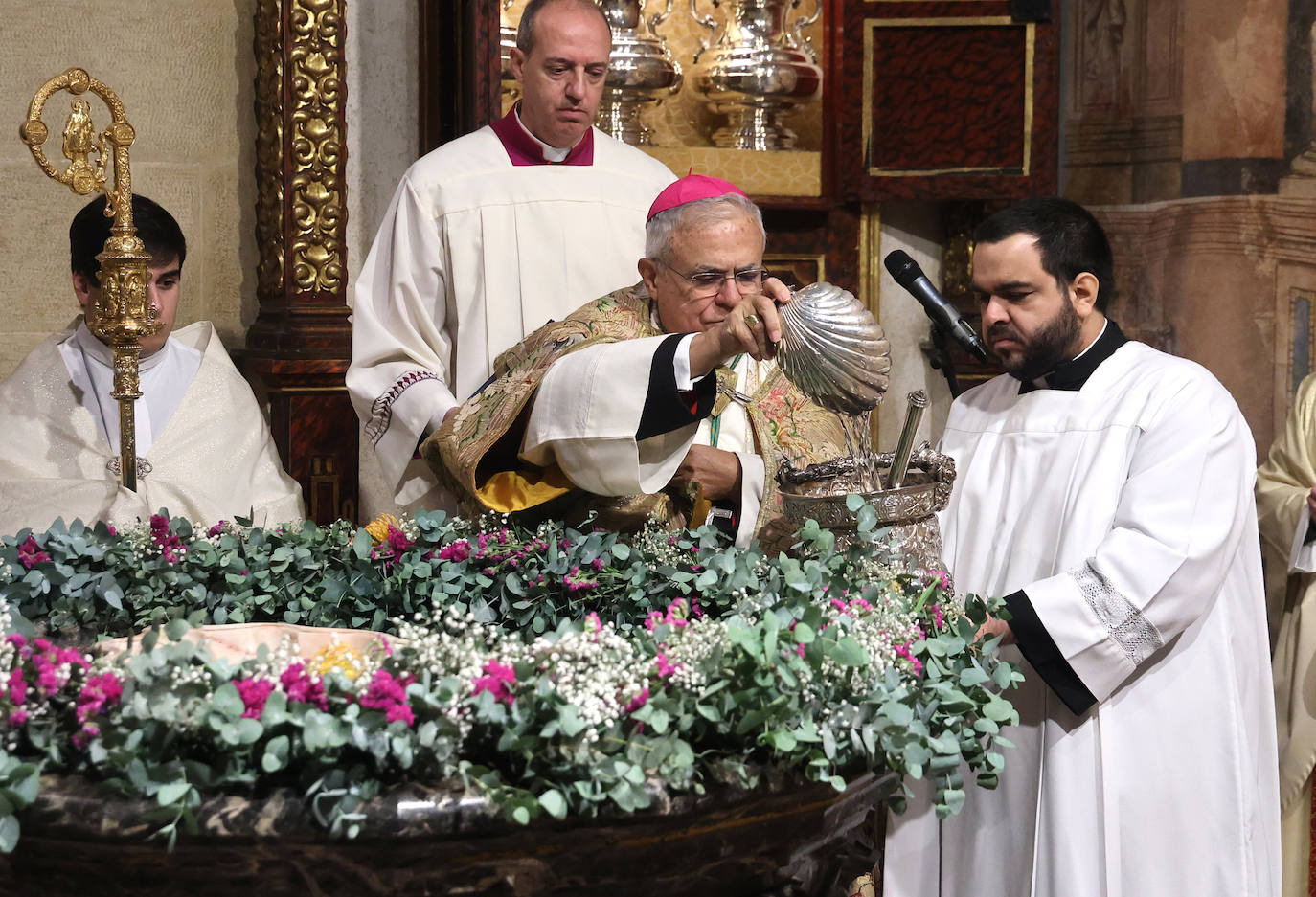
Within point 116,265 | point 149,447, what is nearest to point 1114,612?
point 116,265

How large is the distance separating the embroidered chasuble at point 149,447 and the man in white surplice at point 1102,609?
184 cm

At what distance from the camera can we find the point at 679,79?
5832 mm

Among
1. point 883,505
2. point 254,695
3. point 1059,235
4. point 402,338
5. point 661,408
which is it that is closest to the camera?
point 254,695

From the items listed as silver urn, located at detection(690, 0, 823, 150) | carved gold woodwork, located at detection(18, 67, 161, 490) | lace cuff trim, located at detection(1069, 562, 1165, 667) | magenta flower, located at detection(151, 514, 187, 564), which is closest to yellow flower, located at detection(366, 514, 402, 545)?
magenta flower, located at detection(151, 514, 187, 564)

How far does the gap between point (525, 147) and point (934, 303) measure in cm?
170

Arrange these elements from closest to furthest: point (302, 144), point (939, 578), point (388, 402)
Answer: point (939, 578) < point (388, 402) < point (302, 144)

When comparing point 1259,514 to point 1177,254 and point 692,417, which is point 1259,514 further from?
point 692,417

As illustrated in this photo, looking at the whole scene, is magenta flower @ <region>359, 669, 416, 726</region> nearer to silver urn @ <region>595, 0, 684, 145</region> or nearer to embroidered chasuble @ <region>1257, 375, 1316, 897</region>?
embroidered chasuble @ <region>1257, 375, 1316, 897</region>

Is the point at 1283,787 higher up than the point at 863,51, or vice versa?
the point at 863,51

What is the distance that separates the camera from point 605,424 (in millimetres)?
2730

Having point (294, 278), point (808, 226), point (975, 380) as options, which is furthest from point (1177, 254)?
point (294, 278)

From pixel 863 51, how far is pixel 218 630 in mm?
4209

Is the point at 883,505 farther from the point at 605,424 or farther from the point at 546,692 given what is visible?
the point at 546,692

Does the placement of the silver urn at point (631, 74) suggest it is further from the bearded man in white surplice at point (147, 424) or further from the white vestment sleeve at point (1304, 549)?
the white vestment sleeve at point (1304, 549)
